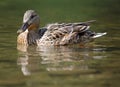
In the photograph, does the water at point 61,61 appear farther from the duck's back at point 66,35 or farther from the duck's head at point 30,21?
the duck's head at point 30,21

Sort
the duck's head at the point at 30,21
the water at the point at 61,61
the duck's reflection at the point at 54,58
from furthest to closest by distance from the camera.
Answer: the duck's head at the point at 30,21, the duck's reflection at the point at 54,58, the water at the point at 61,61

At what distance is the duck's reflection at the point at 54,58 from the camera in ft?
37.9

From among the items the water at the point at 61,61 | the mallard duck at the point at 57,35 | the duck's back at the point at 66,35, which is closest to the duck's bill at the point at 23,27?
the mallard duck at the point at 57,35

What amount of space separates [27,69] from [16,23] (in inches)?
332

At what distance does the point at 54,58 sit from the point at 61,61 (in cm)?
48

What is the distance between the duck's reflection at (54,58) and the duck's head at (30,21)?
0.60 m

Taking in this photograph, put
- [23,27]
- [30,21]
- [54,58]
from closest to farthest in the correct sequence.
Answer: [54,58] < [23,27] < [30,21]

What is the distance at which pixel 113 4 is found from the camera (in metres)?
27.3

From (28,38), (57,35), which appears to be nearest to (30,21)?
(28,38)

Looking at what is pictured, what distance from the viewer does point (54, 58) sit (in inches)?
505

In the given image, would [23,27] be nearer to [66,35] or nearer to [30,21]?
[30,21]

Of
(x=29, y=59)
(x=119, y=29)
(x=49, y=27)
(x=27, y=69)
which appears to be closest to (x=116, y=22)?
(x=119, y=29)

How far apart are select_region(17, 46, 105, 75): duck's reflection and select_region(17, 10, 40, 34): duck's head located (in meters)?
0.60

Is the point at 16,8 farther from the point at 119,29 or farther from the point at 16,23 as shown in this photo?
the point at 119,29
